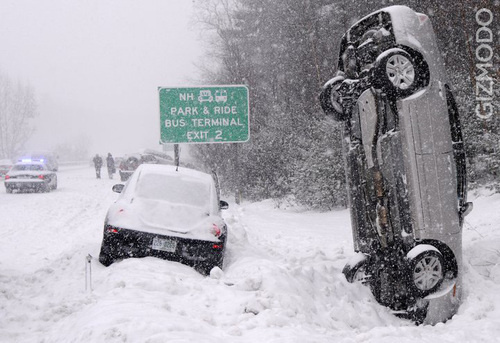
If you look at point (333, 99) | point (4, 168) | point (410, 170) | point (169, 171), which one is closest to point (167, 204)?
point (169, 171)

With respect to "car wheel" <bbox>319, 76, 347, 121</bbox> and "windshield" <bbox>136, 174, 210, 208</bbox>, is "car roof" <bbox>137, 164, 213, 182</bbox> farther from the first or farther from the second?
"car wheel" <bbox>319, 76, 347, 121</bbox>

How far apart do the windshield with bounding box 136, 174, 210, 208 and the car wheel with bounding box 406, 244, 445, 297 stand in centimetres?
345

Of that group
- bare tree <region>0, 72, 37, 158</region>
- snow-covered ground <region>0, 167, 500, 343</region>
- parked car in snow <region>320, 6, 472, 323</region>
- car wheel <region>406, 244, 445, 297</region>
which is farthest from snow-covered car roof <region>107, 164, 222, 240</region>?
bare tree <region>0, 72, 37, 158</region>

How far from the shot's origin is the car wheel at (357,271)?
18.9 ft

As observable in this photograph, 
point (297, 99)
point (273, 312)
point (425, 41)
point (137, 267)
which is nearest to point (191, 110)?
point (137, 267)

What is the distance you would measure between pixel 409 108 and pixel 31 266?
676 centimetres

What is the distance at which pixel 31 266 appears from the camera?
8.48 m

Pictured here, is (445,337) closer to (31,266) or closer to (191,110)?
(31,266)

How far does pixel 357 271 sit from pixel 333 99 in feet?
6.80

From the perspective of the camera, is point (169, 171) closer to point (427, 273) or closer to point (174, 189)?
point (174, 189)

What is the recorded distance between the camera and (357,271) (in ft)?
19.0

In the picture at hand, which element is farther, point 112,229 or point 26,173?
point 26,173

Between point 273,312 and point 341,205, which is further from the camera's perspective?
point 341,205

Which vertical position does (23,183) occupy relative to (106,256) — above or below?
above
